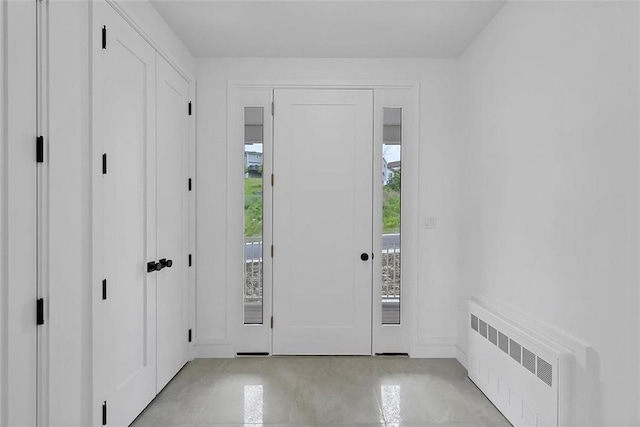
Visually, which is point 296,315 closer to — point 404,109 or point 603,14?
point 404,109

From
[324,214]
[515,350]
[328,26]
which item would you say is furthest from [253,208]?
[515,350]

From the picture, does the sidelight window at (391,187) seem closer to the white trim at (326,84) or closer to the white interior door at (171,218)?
the white trim at (326,84)

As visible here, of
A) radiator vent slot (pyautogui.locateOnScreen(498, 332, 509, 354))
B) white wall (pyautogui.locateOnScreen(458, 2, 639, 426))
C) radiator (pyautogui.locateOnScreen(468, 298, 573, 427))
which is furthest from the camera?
radiator vent slot (pyautogui.locateOnScreen(498, 332, 509, 354))

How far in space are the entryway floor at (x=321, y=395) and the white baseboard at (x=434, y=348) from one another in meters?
0.06

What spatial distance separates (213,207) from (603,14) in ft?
9.35

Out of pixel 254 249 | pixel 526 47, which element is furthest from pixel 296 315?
pixel 526 47

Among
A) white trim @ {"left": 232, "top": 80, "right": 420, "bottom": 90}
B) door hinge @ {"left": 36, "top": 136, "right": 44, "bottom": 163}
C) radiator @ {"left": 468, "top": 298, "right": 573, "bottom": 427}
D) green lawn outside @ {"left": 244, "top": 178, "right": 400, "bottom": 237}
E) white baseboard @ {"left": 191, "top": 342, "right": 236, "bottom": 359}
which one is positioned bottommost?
white baseboard @ {"left": 191, "top": 342, "right": 236, "bottom": 359}

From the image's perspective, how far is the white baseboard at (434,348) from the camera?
11.1ft

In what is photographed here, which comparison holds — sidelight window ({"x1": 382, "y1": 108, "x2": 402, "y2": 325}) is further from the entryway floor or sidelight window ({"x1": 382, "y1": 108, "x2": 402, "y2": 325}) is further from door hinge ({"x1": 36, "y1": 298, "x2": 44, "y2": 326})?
door hinge ({"x1": 36, "y1": 298, "x2": 44, "y2": 326})

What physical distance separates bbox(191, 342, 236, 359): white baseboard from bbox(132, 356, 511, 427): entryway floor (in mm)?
66

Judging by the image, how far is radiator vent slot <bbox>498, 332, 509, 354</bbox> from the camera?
7.45ft

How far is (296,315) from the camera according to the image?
3.44 meters

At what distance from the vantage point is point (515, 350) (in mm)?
2176

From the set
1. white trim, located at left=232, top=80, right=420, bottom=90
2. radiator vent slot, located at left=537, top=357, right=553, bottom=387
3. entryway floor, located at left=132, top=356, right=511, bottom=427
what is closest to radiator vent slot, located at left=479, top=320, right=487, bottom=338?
entryway floor, located at left=132, top=356, right=511, bottom=427
